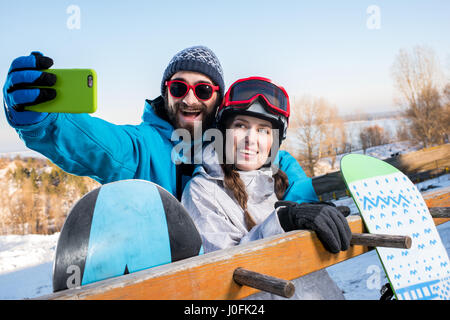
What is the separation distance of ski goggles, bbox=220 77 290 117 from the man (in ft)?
1.01

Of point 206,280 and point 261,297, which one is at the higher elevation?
point 206,280

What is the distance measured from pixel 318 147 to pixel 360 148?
8.18 m

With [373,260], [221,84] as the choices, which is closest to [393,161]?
[373,260]

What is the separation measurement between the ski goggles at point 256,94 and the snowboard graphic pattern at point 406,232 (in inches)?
27.6

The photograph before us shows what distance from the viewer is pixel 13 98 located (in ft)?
4.13

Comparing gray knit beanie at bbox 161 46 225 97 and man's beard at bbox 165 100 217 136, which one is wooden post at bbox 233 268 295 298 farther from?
gray knit beanie at bbox 161 46 225 97

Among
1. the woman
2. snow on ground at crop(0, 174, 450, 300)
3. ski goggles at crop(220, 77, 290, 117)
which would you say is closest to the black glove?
the woman

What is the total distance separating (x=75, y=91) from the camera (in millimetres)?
1163

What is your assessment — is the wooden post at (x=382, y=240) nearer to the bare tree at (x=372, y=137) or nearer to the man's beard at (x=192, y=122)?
the man's beard at (x=192, y=122)

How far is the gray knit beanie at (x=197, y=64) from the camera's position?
87.0 inches

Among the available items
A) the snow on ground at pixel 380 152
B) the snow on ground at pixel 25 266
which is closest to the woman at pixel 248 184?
the snow on ground at pixel 25 266

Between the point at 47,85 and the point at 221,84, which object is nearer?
the point at 47,85

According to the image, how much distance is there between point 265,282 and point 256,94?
1.27 metres
